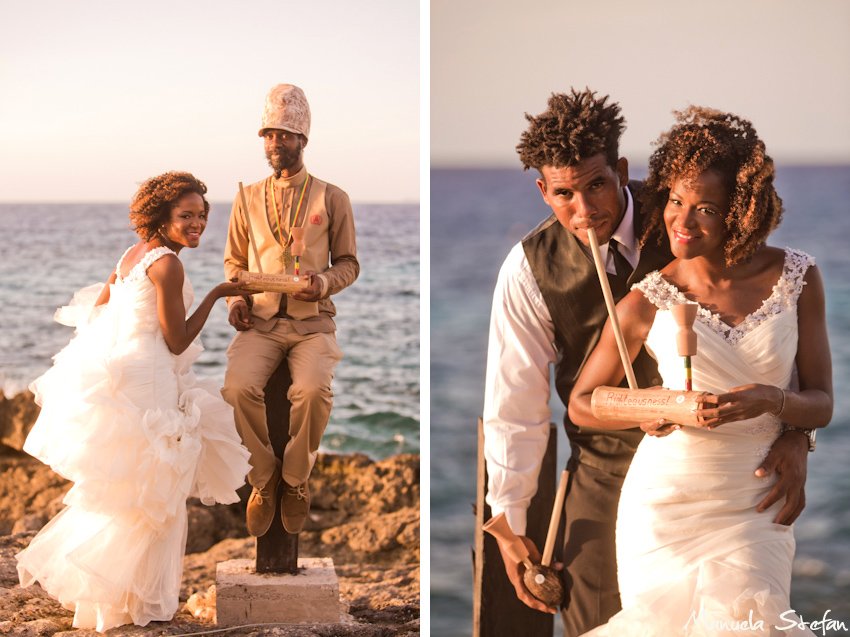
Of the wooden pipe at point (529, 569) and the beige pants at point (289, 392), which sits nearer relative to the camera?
the wooden pipe at point (529, 569)

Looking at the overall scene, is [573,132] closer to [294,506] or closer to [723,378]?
[723,378]

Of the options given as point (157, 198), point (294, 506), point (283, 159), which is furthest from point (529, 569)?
point (157, 198)

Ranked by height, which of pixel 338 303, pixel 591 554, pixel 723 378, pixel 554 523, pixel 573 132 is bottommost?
pixel 591 554

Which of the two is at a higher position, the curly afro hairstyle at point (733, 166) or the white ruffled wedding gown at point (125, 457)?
the curly afro hairstyle at point (733, 166)

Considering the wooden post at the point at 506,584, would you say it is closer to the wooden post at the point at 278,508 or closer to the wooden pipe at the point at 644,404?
the wooden pipe at the point at 644,404

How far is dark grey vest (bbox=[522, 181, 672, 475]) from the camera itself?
3721 millimetres

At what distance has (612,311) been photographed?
11.4 ft

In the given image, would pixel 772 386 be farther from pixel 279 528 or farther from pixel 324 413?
pixel 279 528

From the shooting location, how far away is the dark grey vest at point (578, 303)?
3.72 meters

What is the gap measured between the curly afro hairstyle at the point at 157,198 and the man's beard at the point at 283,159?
31 cm

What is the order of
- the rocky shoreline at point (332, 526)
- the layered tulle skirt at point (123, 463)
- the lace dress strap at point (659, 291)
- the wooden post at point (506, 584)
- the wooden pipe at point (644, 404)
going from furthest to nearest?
1. the rocky shoreline at point (332, 526)
2. the layered tulle skirt at point (123, 463)
3. the wooden post at point (506, 584)
4. the lace dress strap at point (659, 291)
5. the wooden pipe at point (644, 404)

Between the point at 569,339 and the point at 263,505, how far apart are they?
4.76 feet

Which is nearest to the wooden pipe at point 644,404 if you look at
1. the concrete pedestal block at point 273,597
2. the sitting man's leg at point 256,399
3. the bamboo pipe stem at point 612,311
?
the bamboo pipe stem at point 612,311

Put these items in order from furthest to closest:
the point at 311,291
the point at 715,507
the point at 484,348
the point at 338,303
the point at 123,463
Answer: the point at 338,303, the point at 484,348, the point at 311,291, the point at 123,463, the point at 715,507
